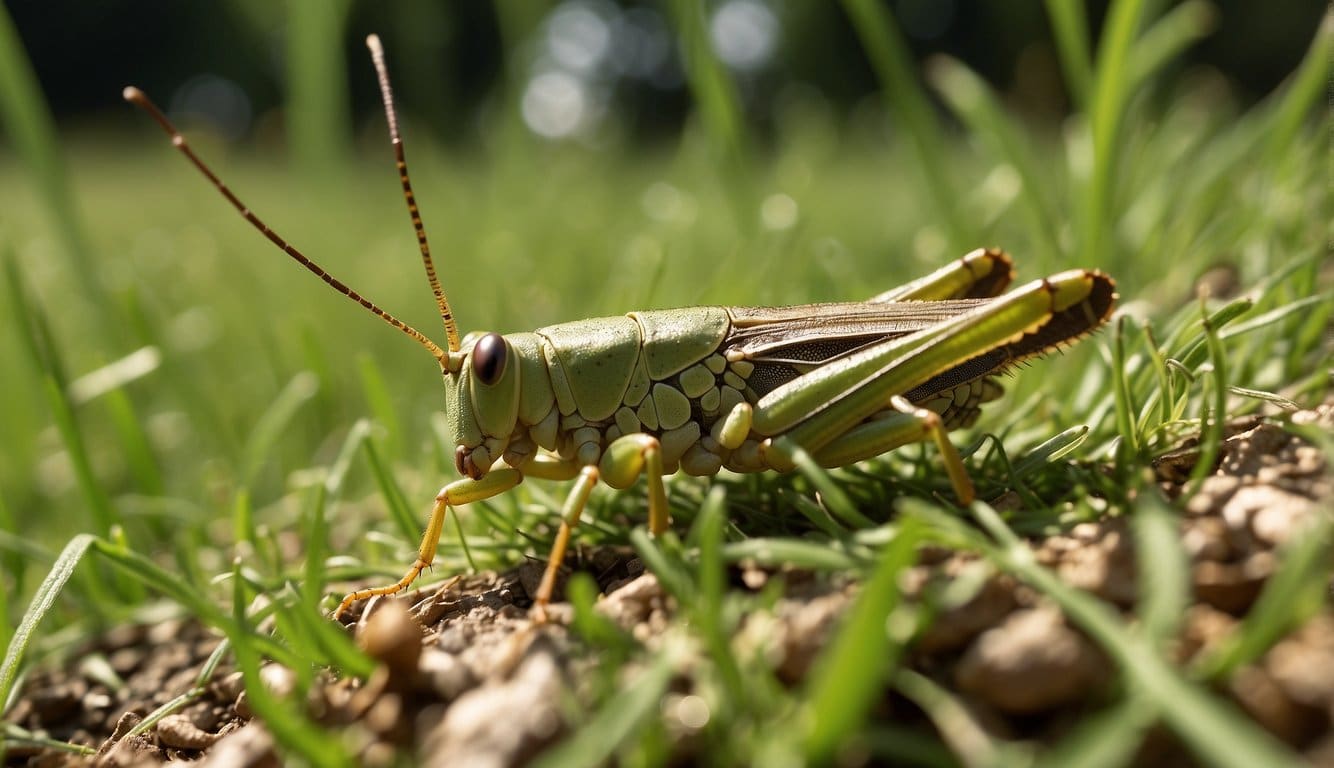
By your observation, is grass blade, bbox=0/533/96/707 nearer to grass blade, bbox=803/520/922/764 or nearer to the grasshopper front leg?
the grasshopper front leg

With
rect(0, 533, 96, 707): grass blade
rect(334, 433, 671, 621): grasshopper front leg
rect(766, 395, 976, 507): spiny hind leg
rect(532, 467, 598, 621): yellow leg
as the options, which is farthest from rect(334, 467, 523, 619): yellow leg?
rect(766, 395, 976, 507): spiny hind leg

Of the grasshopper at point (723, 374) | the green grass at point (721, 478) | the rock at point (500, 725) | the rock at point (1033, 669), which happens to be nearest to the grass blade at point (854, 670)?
the green grass at point (721, 478)

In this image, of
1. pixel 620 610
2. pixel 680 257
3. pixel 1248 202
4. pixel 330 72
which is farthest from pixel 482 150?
pixel 620 610

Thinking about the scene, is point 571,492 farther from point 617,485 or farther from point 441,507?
point 441,507

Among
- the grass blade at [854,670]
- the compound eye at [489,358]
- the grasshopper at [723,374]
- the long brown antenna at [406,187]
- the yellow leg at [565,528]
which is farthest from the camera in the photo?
the compound eye at [489,358]

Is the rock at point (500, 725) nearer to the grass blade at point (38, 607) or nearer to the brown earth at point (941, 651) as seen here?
the brown earth at point (941, 651)

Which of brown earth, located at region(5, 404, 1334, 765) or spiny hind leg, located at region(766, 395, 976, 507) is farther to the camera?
spiny hind leg, located at region(766, 395, 976, 507)
